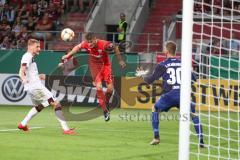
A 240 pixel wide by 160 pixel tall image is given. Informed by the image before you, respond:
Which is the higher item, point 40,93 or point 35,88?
point 35,88

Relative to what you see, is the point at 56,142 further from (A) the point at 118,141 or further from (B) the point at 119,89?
(B) the point at 119,89

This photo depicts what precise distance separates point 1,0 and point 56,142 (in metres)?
21.6

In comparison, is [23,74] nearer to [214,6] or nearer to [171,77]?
[171,77]

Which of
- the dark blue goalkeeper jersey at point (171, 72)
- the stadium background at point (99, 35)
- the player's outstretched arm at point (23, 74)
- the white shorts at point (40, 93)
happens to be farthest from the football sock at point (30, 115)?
the dark blue goalkeeper jersey at point (171, 72)

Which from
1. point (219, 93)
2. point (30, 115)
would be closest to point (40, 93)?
point (30, 115)

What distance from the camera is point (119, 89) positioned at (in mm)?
24594

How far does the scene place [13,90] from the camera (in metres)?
25.5

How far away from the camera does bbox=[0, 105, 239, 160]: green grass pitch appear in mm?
11781

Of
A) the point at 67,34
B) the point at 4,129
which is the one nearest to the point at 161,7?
the point at 67,34

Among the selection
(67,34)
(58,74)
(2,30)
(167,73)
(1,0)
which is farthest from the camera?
(1,0)

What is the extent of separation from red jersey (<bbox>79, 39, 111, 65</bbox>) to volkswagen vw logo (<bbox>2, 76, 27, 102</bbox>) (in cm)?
658

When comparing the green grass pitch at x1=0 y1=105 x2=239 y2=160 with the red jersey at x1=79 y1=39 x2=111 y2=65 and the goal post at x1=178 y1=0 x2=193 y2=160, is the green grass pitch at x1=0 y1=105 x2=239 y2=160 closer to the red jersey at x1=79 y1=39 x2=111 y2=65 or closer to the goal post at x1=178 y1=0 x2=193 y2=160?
the red jersey at x1=79 y1=39 x2=111 y2=65

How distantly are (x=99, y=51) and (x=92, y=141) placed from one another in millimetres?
5443

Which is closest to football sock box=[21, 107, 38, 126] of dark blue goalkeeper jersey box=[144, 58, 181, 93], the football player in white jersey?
the football player in white jersey
